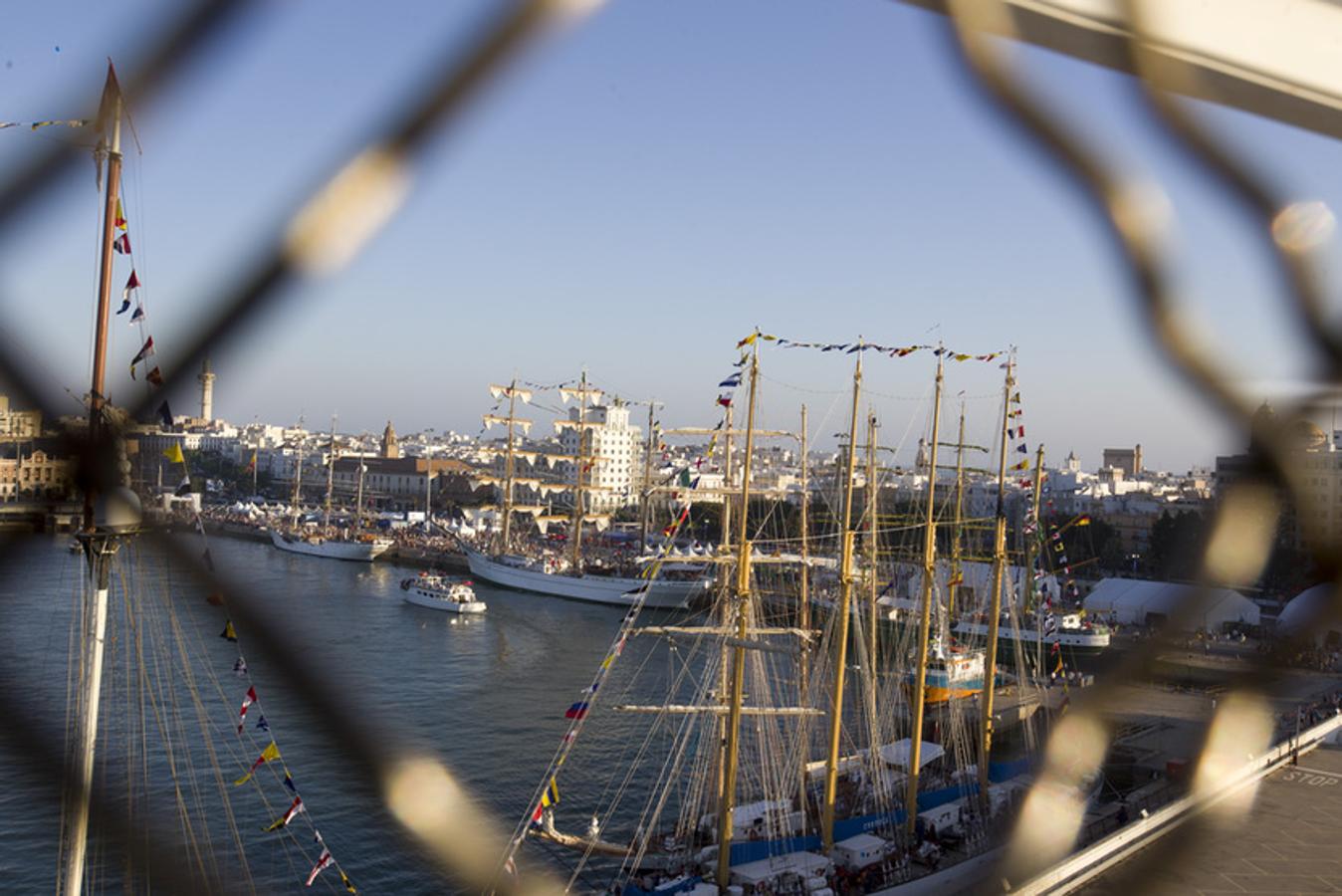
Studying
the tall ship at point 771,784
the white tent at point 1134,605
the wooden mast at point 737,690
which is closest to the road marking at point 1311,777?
the tall ship at point 771,784

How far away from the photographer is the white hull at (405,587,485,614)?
45.4ft

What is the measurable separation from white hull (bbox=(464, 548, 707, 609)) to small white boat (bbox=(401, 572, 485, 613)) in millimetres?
2899

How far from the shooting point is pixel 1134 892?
0.56m

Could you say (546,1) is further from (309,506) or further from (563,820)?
(309,506)

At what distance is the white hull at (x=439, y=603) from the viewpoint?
13.9 metres

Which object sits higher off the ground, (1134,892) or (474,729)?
(1134,892)

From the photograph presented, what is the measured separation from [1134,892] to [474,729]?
764 centimetres

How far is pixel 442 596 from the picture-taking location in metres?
14.0

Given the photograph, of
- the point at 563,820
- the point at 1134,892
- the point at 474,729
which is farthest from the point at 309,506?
the point at 1134,892

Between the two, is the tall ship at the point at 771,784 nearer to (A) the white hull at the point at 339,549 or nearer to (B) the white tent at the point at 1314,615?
(B) the white tent at the point at 1314,615

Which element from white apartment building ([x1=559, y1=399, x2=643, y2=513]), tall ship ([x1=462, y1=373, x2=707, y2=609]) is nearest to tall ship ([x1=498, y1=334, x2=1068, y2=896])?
tall ship ([x1=462, y1=373, x2=707, y2=609])

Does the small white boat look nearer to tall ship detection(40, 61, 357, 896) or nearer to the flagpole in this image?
Result: tall ship detection(40, 61, 357, 896)

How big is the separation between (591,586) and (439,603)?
3.72 m

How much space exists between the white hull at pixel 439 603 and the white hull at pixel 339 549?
617 cm
